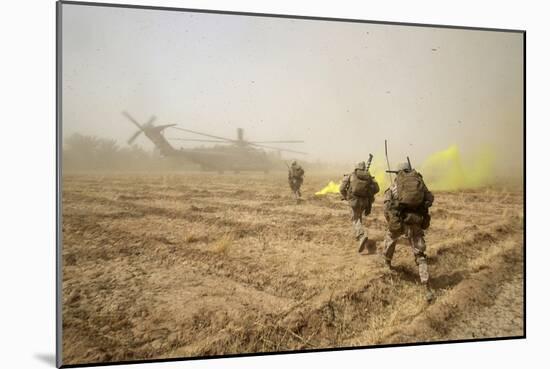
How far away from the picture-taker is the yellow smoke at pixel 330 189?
5.50 meters

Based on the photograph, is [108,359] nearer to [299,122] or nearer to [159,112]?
[159,112]

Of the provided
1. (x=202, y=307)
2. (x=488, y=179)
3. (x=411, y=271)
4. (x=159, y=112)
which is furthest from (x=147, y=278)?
(x=488, y=179)

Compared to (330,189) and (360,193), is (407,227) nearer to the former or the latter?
(360,193)

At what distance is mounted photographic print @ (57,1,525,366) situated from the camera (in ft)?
15.9

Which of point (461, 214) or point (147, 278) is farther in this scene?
point (461, 214)

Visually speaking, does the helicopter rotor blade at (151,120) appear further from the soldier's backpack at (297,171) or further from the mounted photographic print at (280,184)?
the soldier's backpack at (297,171)

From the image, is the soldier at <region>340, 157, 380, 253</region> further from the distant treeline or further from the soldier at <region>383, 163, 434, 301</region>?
the distant treeline

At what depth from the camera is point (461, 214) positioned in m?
5.80

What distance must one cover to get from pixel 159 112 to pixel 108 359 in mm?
2151

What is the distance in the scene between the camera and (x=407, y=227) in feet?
17.9

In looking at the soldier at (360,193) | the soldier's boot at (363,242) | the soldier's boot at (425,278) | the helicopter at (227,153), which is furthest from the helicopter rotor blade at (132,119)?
the soldier's boot at (425,278)

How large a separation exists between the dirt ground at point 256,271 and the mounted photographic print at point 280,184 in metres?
0.01

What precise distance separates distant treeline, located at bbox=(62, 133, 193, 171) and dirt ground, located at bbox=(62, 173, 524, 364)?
0.10 meters

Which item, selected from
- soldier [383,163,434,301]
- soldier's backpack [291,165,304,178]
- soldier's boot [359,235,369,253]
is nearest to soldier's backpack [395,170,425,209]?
soldier [383,163,434,301]
